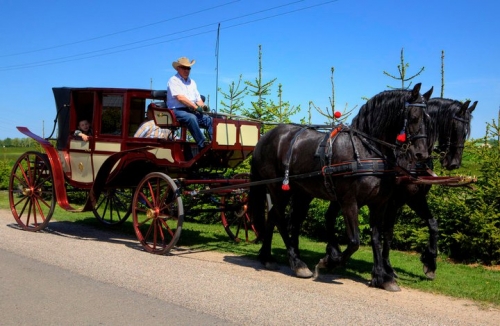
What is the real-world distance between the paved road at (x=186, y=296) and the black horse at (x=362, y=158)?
0.54 meters

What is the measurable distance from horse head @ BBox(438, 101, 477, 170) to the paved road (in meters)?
1.69

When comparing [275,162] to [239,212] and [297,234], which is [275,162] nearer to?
[297,234]

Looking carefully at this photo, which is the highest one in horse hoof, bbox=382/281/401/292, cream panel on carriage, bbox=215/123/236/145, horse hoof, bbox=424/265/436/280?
cream panel on carriage, bbox=215/123/236/145

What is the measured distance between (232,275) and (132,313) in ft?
6.02

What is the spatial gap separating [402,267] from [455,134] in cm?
197

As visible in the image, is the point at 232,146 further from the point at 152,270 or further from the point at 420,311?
the point at 420,311

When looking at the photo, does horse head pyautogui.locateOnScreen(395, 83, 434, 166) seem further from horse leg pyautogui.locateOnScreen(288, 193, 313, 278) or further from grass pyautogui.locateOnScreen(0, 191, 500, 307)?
horse leg pyautogui.locateOnScreen(288, 193, 313, 278)

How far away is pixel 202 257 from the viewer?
782 centimetres

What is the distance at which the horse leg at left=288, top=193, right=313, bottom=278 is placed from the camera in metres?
6.70

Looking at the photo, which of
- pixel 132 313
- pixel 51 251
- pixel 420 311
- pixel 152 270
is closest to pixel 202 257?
pixel 152 270

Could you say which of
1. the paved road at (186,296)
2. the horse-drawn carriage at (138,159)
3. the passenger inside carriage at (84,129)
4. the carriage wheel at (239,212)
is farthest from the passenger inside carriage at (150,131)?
the paved road at (186,296)

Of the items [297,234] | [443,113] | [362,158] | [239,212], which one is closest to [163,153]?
[239,212]

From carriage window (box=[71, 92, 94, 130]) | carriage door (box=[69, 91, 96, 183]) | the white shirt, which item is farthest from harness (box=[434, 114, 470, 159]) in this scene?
carriage window (box=[71, 92, 94, 130])

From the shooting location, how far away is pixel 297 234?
732cm
